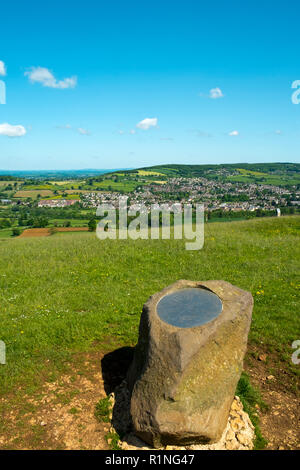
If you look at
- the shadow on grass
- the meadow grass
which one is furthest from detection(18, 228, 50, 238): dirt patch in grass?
the shadow on grass

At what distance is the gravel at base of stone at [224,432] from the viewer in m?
6.98

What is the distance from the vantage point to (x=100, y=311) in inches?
533

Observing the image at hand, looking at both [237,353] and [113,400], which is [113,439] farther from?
[237,353]

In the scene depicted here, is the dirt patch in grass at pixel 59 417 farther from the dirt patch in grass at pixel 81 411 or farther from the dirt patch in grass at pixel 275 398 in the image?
the dirt patch in grass at pixel 275 398

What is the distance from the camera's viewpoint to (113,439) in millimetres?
7254

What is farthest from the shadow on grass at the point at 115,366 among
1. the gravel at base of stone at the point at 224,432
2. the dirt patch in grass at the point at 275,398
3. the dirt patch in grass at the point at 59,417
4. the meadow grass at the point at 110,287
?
the dirt patch in grass at the point at 275,398

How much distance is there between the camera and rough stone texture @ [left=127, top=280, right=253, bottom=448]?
6.52m

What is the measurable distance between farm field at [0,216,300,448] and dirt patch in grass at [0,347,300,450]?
3cm

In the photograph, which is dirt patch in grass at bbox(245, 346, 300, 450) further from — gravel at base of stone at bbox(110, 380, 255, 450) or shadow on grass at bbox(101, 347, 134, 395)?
shadow on grass at bbox(101, 347, 134, 395)

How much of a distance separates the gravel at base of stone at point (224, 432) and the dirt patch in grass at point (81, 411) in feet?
1.24

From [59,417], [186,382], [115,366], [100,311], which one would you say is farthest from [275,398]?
[100,311]
